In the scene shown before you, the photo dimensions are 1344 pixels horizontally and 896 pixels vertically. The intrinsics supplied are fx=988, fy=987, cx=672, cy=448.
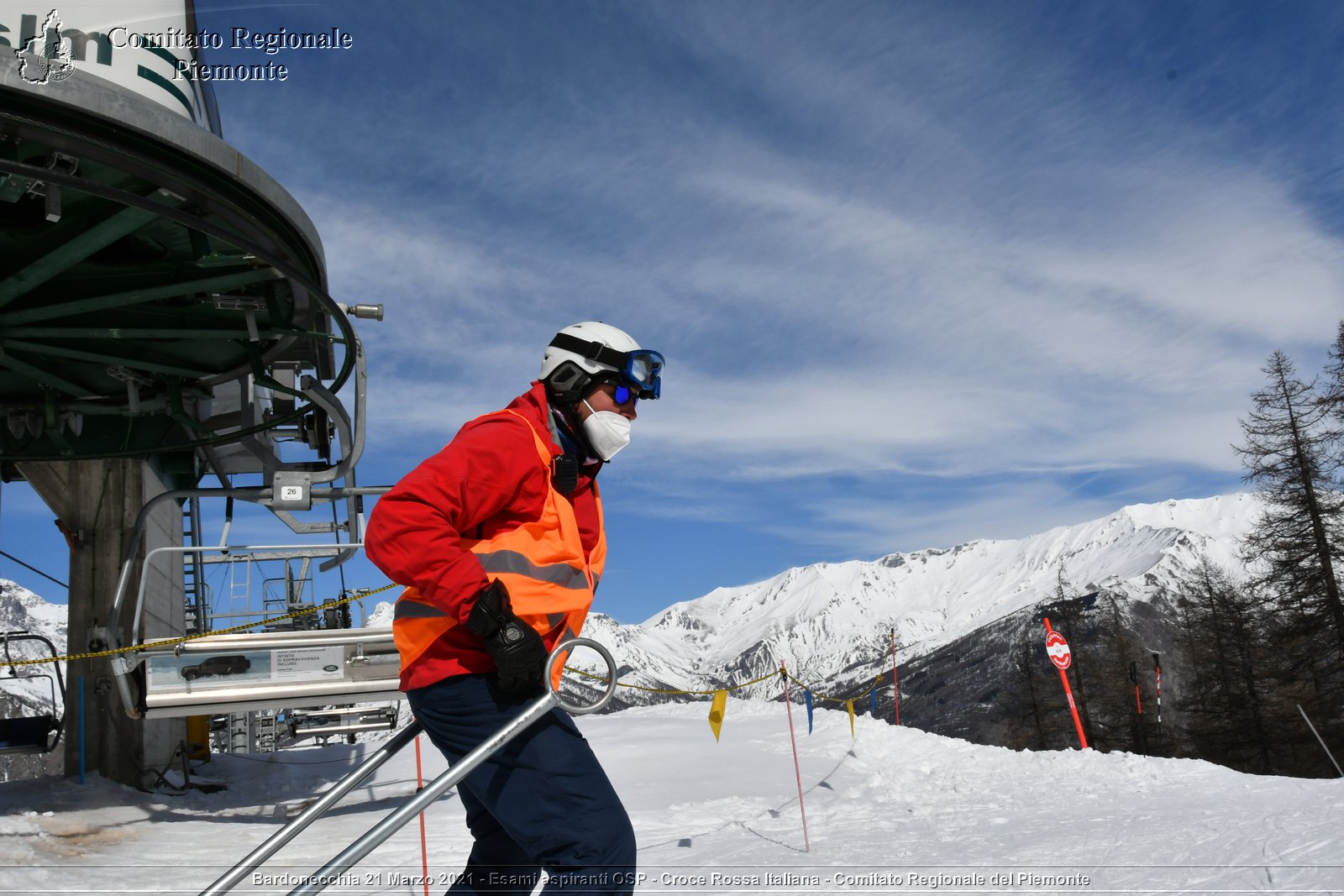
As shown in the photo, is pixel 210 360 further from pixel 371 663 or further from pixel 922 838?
pixel 922 838

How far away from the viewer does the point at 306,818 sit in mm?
2848

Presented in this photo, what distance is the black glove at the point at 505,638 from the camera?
253 cm

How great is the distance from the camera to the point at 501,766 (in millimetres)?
2559

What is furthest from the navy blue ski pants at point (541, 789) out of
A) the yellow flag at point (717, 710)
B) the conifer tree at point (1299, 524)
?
the conifer tree at point (1299, 524)

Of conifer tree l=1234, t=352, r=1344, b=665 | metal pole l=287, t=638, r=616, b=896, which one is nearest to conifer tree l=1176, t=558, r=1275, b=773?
conifer tree l=1234, t=352, r=1344, b=665

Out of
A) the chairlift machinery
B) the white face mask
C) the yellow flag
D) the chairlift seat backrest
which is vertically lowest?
the yellow flag

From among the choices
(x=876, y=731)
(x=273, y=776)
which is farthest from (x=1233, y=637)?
(x=273, y=776)

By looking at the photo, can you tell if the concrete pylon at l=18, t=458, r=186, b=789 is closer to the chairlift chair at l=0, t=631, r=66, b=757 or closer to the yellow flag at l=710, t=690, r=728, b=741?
the chairlift chair at l=0, t=631, r=66, b=757

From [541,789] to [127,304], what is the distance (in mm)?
6812

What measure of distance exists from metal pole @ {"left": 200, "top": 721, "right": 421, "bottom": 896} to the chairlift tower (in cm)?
386

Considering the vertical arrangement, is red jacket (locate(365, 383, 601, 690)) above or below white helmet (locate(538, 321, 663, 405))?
below

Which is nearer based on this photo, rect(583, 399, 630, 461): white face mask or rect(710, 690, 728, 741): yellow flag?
rect(583, 399, 630, 461): white face mask

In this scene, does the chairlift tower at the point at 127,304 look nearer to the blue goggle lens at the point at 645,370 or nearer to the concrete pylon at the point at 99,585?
the concrete pylon at the point at 99,585

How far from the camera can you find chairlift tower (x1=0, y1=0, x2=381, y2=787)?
20.4 ft
